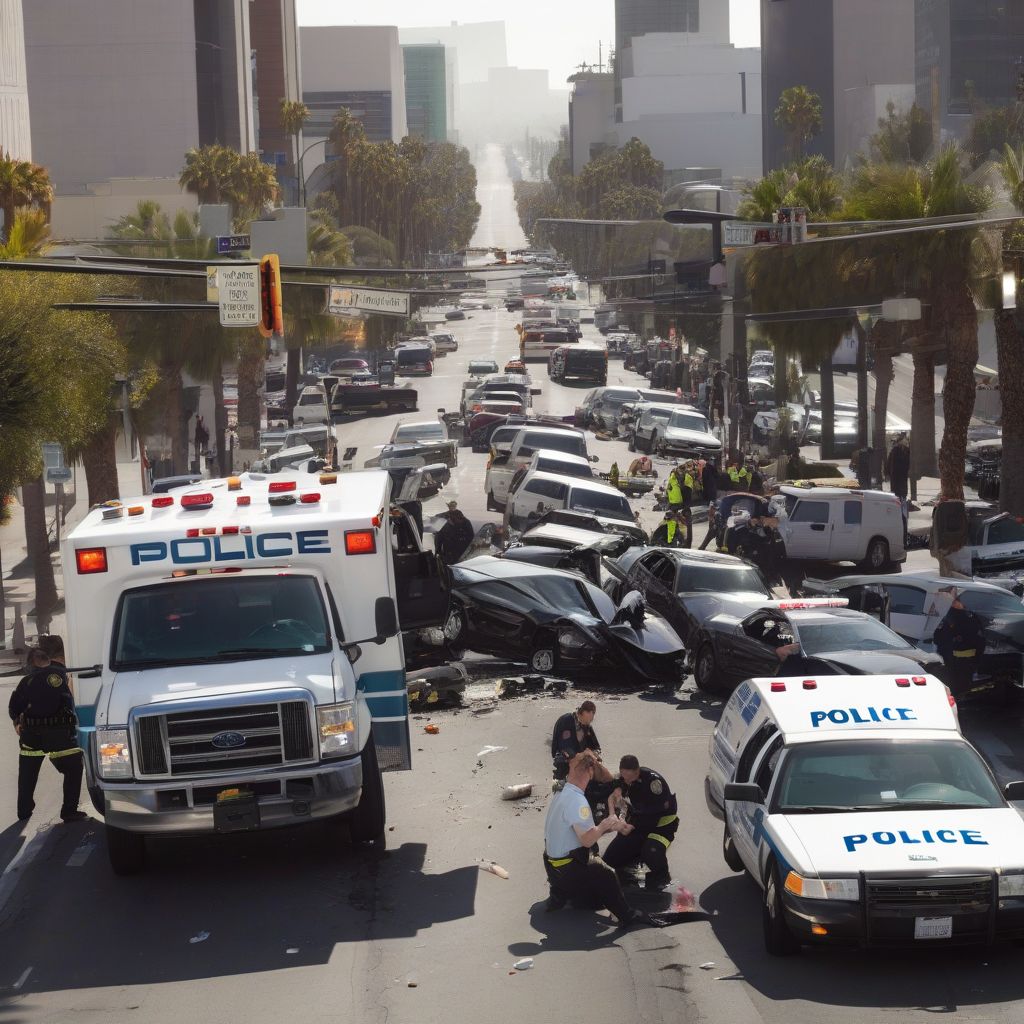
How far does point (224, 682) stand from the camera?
38.2 feet

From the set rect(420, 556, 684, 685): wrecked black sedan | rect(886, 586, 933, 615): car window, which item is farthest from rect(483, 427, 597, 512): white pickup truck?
rect(886, 586, 933, 615): car window

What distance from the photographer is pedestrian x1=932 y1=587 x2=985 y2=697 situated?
18078 millimetres

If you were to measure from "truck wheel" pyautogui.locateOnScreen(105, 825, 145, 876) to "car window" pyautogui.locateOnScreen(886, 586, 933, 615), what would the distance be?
11.4m

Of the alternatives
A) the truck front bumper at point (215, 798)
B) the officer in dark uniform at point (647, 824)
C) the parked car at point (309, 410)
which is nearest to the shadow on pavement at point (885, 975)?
the officer in dark uniform at point (647, 824)

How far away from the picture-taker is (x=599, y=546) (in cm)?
2723

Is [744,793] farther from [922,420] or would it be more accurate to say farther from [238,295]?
[922,420]

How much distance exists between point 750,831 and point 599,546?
1651 centimetres

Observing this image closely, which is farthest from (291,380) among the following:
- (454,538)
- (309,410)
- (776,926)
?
(776,926)

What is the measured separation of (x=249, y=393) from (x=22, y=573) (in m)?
16.3

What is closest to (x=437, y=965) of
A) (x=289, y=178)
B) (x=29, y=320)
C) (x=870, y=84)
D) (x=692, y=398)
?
(x=29, y=320)

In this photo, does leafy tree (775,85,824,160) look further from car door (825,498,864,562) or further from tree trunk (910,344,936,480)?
car door (825,498,864,562)

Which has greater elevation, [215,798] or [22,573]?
[215,798]

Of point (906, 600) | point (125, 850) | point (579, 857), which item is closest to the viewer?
point (579, 857)

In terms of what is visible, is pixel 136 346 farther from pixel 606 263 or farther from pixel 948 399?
pixel 606 263
